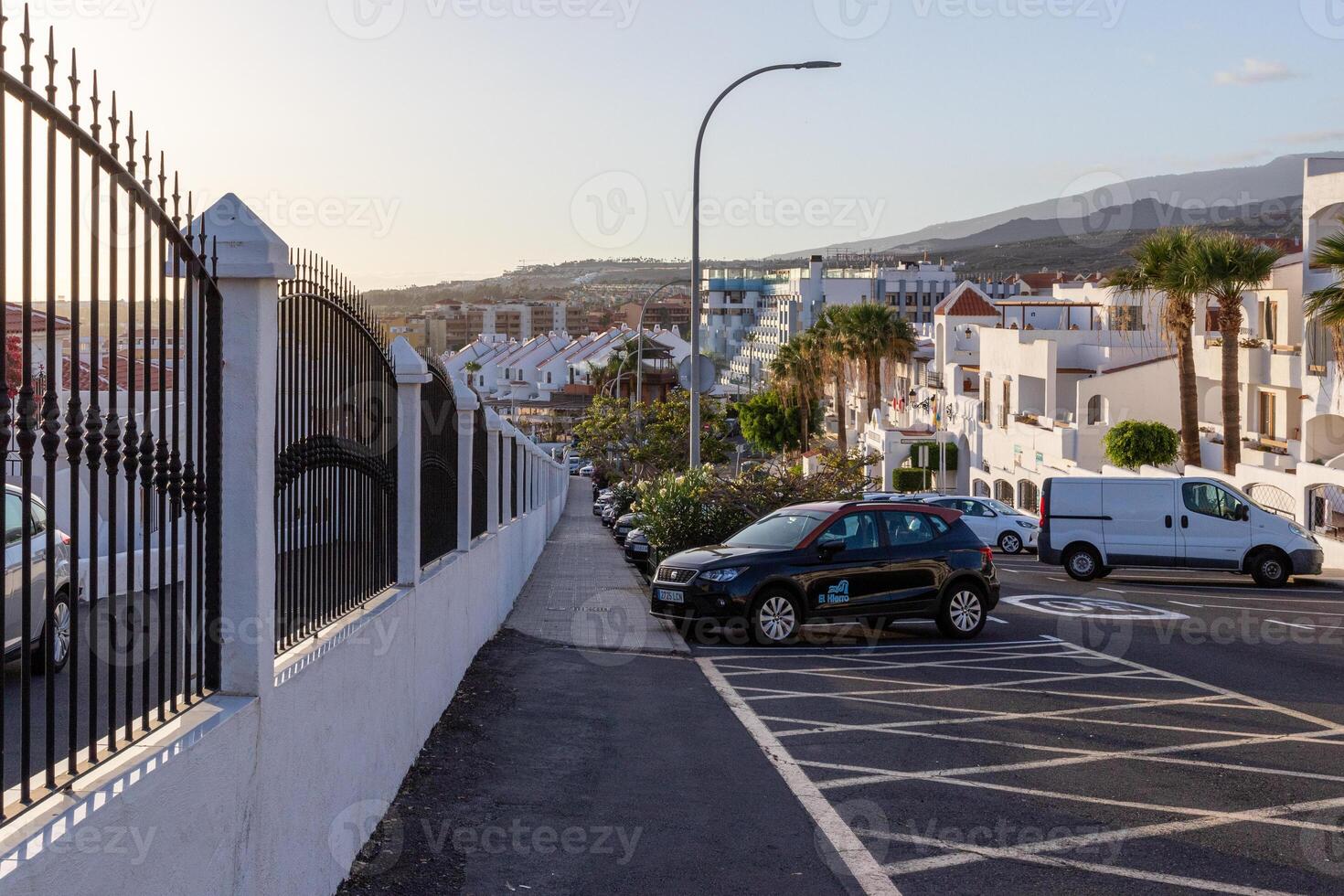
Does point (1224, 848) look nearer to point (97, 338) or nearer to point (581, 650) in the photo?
point (97, 338)

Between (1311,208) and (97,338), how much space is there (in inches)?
1643

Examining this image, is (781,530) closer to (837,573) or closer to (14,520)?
(837,573)

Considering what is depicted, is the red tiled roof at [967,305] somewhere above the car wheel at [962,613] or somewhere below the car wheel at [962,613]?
above

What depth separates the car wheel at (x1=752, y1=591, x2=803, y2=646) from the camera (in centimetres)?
1617

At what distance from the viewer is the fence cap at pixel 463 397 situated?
41.8 feet

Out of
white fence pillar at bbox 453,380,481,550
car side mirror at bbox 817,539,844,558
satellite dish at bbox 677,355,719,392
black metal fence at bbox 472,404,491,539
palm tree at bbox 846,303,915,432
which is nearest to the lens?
white fence pillar at bbox 453,380,481,550

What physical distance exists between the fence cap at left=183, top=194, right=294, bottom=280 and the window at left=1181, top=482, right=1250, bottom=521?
23.6m

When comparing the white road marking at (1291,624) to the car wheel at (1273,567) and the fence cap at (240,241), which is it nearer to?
the car wheel at (1273,567)

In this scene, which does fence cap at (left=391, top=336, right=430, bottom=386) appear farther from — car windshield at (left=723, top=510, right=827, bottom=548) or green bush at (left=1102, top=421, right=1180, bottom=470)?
green bush at (left=1102, top=421, right=1180, bottom=470)

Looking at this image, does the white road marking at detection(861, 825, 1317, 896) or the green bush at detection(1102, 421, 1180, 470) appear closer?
the white road marking at detection(861, 825, 1317, 896)

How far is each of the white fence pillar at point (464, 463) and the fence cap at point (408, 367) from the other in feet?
11.2

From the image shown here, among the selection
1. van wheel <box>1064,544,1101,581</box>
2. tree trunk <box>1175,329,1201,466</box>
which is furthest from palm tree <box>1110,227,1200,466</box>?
van wheel <box>1064,544,1101,581</box>

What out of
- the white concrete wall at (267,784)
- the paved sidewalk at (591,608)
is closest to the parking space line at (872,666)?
the paved sidewalk at (591,608)

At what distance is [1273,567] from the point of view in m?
25.5
